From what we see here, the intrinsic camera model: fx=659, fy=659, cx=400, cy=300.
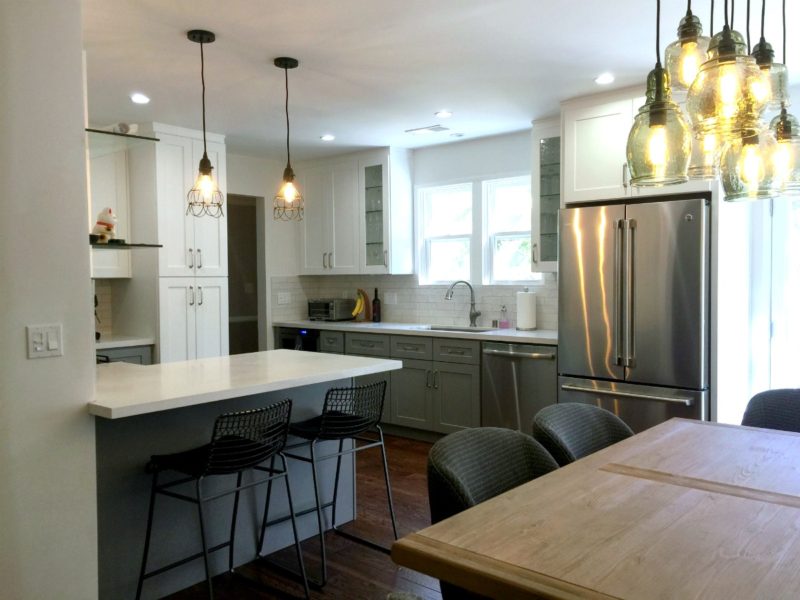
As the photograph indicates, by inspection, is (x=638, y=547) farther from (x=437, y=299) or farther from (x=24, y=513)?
(x=437, y=299)

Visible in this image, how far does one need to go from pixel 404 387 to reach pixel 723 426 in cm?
314

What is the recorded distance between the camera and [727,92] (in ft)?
4.99

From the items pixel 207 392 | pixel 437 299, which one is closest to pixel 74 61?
pixel 207 392

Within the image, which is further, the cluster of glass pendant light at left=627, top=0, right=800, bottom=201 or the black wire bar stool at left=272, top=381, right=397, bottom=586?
the black wire bar stool at left=272, top=381, right=397, bottom=586

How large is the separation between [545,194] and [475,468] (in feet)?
11.1

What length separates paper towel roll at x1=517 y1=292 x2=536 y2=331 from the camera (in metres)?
5.16

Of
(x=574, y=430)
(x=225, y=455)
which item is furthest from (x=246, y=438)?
(x=574, y=430)

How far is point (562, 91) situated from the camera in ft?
13.8

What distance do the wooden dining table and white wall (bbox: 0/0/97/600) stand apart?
1.52 m

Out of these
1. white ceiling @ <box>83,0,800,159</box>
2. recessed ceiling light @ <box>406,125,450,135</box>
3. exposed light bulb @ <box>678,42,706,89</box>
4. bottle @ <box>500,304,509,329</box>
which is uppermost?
white ceiling @ <box>83,0,800,159</box>

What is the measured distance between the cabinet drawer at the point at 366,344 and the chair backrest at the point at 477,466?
11.5 ft

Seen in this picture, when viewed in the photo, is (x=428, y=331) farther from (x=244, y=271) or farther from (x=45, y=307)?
(x=45, y=307)

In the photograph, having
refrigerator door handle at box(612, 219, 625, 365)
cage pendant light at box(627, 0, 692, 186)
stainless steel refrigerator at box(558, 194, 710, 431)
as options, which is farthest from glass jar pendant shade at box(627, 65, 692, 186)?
refrigerator door handle at box(612, 219, 625, 365)

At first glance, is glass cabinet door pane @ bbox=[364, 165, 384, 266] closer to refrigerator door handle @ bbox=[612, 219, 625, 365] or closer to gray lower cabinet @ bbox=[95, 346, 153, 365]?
gray lower cabinet @ bbox=[95, 346, 153, 365]
